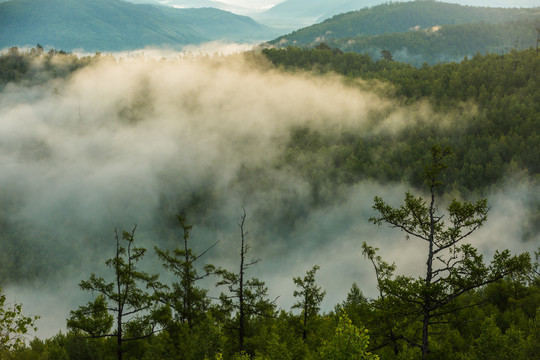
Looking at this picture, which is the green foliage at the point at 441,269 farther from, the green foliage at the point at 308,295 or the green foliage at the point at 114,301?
the green foliage at the point at 308,295

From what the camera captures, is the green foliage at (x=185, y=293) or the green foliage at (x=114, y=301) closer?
the green foliage at (x=114, y=301)

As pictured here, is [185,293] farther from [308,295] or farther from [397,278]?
[397,278]

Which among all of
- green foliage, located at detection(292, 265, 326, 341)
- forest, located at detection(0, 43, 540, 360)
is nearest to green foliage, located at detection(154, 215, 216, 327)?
forest, located at detection(0, 43, 540, 360)

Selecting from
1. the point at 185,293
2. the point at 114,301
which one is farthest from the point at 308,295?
the point at 114,301

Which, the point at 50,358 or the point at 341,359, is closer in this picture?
the point at 341,359

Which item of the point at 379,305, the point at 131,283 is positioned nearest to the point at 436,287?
the point at 379,305

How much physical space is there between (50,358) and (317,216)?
541 ft

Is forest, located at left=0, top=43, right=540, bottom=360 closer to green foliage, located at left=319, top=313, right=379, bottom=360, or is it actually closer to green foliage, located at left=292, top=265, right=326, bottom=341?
green foliage, located at left=319, top=313, right=379, bottom=360

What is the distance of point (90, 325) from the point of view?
2602cm

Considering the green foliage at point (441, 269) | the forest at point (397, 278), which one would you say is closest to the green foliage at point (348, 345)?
the forest at point (397, 278)

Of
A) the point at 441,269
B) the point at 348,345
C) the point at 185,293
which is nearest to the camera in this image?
the point at 348,345

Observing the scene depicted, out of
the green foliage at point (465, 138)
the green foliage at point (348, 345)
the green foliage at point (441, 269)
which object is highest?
the green foliage at point (465, 138)

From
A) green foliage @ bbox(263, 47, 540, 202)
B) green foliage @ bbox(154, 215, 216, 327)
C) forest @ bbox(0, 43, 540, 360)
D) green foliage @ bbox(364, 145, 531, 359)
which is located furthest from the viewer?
green foliage @ bbox(263, 47, 540, 202)

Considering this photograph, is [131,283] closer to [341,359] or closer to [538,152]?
[341,359]
